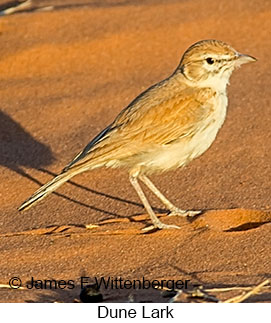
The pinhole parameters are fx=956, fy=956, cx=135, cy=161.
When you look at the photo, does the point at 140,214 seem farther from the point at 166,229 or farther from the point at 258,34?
the point at 258,34

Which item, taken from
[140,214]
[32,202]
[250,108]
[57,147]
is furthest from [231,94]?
[32,202]

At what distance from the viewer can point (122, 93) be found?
9.89 m

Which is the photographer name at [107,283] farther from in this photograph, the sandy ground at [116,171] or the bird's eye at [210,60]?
the bird's eye at [210,60]

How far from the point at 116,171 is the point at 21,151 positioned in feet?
3.61

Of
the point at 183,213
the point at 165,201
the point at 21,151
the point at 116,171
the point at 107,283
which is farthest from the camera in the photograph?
the point at 21,151

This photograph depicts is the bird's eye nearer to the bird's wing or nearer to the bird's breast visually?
the bird's wing

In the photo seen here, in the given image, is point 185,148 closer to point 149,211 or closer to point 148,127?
point 148,127

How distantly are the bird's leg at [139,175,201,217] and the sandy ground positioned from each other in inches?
2.5

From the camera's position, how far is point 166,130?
705 centimetres

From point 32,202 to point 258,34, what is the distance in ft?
16.5

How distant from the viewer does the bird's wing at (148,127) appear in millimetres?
6977

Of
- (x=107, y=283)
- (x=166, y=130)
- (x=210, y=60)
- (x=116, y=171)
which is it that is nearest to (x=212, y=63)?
(x=210, y=60)

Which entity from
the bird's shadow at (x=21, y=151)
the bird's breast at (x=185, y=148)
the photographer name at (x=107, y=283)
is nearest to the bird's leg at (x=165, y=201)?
the bird's breast at (x=185, y=148)

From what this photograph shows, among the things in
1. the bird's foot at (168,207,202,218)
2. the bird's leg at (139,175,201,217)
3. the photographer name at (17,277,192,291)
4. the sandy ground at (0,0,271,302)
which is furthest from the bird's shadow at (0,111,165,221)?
the photographer name at (17,277,192,291)
